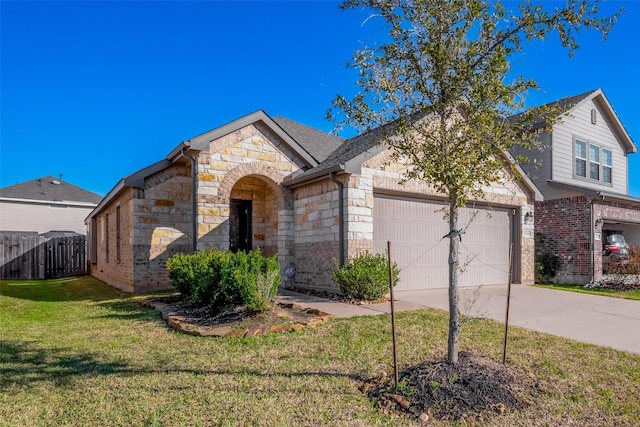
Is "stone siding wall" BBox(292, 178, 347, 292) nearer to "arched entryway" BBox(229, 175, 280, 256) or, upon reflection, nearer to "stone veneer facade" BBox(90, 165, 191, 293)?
"arched entryway" BBox(229, 175, 280, 256)

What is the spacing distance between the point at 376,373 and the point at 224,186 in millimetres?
7843

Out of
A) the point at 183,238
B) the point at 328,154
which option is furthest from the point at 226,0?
the point at 183,238

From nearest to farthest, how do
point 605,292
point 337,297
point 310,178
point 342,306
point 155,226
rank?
1. point 342,306
2. point 337,297
3. point 310,178
4. point 155,226
5. point 605,292

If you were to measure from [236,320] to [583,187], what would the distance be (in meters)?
12.8

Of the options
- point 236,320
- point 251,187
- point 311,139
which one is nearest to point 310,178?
point 251,187

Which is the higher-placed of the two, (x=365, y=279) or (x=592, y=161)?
(x=592, y=161)

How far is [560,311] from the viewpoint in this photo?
8461mm

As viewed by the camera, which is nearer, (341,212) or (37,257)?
(341,212)

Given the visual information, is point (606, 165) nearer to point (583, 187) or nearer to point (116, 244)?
point (583, 187)

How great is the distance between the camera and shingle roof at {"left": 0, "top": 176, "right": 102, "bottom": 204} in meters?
24.8

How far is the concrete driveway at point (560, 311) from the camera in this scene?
657 centimetres

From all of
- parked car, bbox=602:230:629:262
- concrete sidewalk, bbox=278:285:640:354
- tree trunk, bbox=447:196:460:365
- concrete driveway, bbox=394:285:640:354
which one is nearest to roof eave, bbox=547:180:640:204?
parked car, bbox=602:230:629:262

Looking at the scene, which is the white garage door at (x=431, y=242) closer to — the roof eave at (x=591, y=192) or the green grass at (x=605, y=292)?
the green grass at (x=605, y=292)

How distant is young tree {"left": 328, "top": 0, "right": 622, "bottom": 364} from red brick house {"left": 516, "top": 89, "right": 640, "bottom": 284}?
897 centimetres
